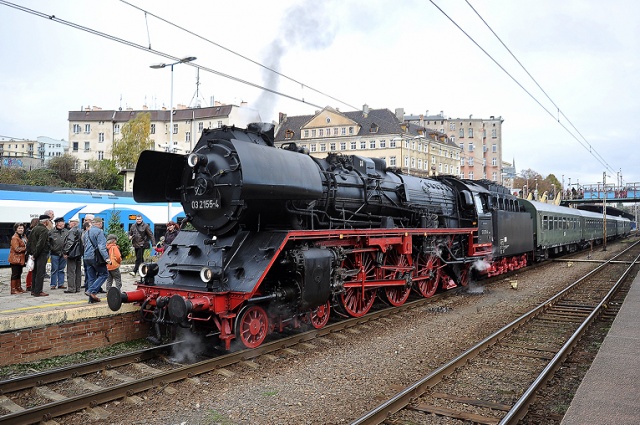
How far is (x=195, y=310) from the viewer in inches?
258

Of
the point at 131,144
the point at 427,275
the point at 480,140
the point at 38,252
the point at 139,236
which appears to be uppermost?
the point at 480,140

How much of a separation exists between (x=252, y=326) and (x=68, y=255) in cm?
525

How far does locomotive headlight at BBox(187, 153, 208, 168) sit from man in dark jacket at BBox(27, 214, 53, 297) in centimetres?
432

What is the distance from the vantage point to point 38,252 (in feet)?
31.3

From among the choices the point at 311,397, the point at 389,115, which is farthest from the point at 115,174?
the point at 311,397

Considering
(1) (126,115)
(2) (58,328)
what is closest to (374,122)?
(1) (126,115)

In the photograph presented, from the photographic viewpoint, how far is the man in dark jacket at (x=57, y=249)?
34.0 feet

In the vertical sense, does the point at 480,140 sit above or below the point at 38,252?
above

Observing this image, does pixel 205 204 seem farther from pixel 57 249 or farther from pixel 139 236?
pixel 139 236

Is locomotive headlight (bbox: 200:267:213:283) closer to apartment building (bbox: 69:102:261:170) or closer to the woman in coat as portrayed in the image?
the woman in coat

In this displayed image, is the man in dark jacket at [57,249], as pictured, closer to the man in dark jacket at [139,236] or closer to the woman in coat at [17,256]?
the woman in coat at [17,256]

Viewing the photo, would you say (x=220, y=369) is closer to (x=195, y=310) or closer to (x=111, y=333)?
(x=195, y=310)

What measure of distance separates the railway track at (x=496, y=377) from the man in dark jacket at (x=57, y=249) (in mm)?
8287

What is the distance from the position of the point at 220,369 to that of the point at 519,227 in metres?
14.5
